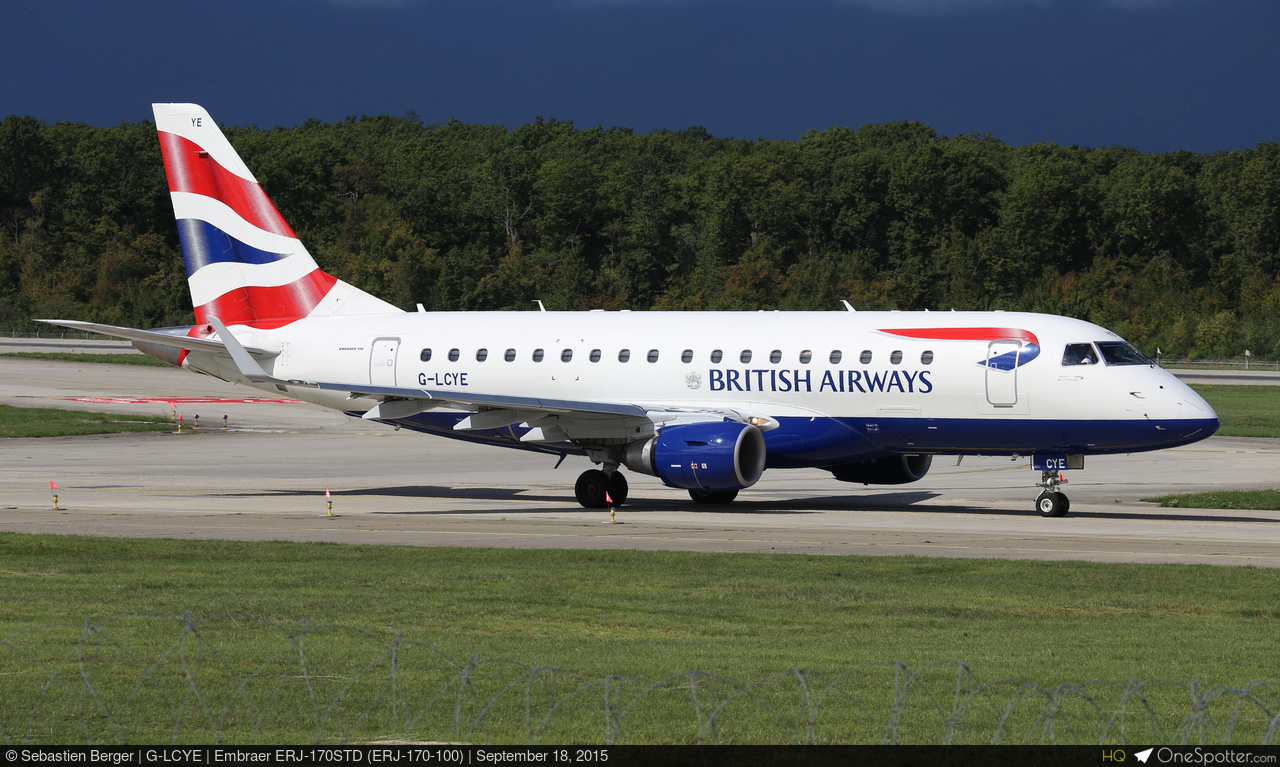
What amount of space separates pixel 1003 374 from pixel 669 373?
7.98 m

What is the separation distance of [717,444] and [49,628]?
1749cm

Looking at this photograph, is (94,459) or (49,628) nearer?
(49,628)

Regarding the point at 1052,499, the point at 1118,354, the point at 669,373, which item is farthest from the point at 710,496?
the point at 1118,354

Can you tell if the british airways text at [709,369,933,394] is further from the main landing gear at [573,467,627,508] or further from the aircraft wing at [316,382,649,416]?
the main landing gear at [573,467,627,508]

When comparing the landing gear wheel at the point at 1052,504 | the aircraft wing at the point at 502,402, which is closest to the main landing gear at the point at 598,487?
the aircraft wing at the point at 502,402

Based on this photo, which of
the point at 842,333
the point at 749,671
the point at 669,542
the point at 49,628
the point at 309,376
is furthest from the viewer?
the point at 309,376

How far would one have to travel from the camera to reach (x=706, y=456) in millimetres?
30891

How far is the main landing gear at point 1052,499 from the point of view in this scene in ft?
102

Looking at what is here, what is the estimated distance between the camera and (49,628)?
51.6 feet

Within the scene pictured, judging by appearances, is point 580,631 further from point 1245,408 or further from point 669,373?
point 1245,408

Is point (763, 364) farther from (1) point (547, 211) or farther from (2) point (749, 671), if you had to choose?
(1) point (547, 211)

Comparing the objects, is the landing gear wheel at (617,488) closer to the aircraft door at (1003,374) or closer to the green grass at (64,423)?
the aircraft door at (1003,374)

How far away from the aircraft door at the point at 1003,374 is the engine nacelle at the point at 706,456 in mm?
5303

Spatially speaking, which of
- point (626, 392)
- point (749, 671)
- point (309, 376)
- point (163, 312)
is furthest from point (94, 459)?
point (163, 312)
